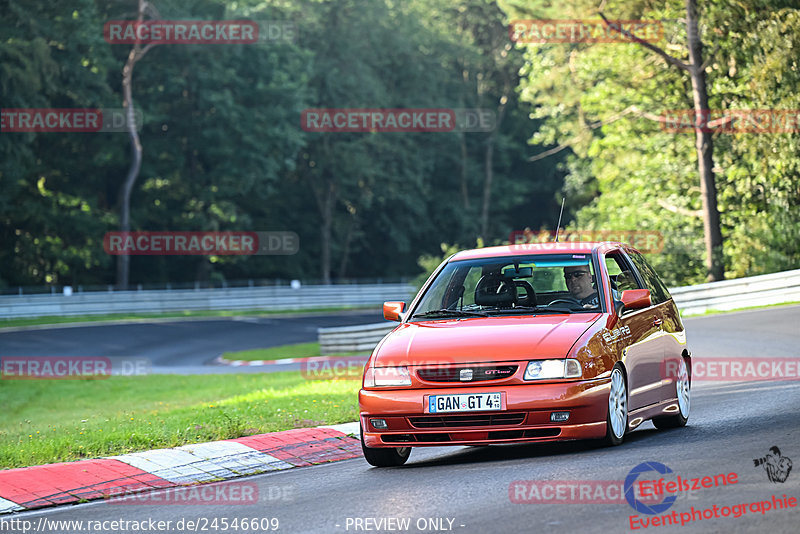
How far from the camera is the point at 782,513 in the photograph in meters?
6.66

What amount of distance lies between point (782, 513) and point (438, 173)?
7722 cm

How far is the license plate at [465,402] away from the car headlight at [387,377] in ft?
0.89

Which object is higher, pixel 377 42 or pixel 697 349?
pixel 377 42

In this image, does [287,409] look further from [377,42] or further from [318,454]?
[377,42]

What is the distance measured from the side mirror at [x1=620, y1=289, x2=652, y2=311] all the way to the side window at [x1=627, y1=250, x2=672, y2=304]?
3.55 feet

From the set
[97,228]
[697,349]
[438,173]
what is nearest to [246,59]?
[97,228]

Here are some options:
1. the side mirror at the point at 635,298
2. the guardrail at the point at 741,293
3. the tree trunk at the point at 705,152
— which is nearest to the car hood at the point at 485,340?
the side mirror at the point at 635,298

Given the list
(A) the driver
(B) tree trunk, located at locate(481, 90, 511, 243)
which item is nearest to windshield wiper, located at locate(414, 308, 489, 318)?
(A) the driver

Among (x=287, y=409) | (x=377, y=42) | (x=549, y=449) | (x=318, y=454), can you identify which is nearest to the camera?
(x=549, y=449)

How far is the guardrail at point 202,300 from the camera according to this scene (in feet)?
162

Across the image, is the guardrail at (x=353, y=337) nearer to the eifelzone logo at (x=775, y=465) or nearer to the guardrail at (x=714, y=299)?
the guardrail at (x=714, y=299)

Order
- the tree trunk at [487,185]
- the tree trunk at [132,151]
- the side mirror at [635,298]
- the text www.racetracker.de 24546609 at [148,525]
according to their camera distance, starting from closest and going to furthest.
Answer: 1. the text www.racetracker.de 24546609 at [148,525]
2. the side mirror at [635,298]
3. the tree trunk at [132,151]
4. the tree trunk at [487,185]

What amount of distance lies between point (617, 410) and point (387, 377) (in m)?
1.80

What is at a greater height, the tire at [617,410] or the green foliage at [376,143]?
the green foliage at [376,143]
